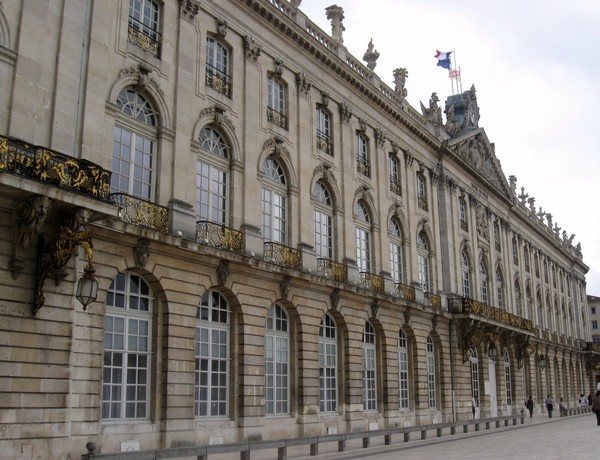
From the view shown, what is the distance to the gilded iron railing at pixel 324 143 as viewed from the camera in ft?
81.9

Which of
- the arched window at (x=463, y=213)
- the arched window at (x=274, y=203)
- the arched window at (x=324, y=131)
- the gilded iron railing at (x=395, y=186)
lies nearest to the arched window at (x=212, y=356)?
the arched window at (x=274, y=203)

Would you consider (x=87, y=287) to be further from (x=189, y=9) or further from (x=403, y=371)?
(x=403, y=371)

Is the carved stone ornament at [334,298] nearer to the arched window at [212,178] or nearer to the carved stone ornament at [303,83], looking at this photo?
A: the arched window at [212,178]

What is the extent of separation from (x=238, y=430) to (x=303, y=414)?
3.05 meters

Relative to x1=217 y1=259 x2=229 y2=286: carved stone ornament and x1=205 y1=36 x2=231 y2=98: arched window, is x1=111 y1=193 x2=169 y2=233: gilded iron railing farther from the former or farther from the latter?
x1=205 y1=36 x2=231 y2=98: arched window

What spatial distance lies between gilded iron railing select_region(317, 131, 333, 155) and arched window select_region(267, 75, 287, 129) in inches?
84.7

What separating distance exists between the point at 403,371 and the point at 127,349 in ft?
48.7

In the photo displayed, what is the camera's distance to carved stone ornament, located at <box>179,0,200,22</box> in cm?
1931

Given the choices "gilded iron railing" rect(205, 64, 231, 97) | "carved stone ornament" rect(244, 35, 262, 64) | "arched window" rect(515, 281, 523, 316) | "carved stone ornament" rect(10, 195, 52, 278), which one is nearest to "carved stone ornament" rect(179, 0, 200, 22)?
"gilded iron railing" rect(205, 64, 231, 97)

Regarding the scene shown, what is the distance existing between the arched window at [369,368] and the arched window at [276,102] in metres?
8.41

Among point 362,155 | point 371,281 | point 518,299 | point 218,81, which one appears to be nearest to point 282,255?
point 218,81

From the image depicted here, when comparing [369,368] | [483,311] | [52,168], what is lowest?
[369,368]

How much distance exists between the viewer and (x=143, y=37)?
18.0 meters

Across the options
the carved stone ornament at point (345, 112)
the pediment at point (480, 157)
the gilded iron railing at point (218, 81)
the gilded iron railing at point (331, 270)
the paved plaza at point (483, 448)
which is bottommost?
the paved plaza at point (483, 448)
